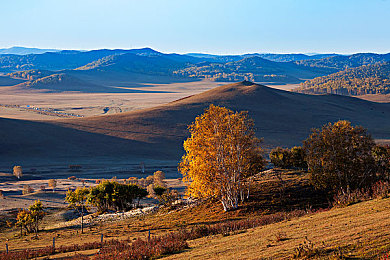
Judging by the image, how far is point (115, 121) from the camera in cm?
13562

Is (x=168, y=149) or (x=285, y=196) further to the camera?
(x=168, y=149)

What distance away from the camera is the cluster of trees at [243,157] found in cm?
3278

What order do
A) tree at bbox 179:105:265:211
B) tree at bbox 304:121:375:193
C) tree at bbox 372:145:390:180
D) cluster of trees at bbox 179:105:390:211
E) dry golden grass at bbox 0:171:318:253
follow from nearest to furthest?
dry golden grass at bbox 0:171:318:253, tree at bbox 304:121:375:193, cluster of trees at bbox 179:105:390:211, tree at bbox 179:105:265:211, tree at bbox 372:145:390:180

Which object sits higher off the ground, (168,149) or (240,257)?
(240,257)

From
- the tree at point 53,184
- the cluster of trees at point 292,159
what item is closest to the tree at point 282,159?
the cluster of trees at point 292,159

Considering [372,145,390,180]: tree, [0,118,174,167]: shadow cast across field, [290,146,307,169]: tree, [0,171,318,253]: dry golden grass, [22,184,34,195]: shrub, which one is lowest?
[22,184,34,195]: shrub

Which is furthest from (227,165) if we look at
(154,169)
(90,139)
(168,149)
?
(90,139)

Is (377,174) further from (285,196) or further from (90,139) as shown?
(90,139)

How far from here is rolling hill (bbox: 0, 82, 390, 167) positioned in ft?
351

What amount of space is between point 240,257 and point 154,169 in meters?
75.6

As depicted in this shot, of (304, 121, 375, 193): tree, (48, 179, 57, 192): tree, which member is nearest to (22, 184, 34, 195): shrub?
(48, 179, 57, 192): tree

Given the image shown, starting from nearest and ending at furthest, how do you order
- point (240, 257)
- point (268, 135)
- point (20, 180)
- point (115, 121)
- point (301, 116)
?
point (240, 257), point (20, 180), point (268, 135), point (115, 121), point (301, 116)

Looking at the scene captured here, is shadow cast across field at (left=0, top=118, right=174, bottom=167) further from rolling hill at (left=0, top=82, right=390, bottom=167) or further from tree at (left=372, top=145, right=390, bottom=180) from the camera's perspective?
tree at (left=372, top=145, right=390, bottom=180)

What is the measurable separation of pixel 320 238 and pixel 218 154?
18770 millimetres
